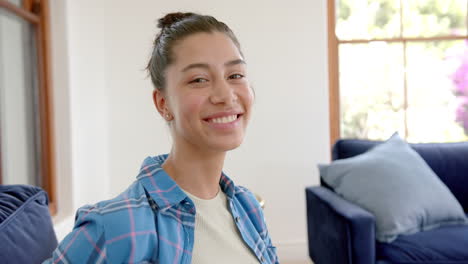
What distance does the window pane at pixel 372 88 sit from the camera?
3.78m

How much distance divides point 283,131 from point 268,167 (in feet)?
0.99

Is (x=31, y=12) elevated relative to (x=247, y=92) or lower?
elevated

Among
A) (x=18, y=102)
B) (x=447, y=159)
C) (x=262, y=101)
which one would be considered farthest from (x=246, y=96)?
(x=262, y=101)

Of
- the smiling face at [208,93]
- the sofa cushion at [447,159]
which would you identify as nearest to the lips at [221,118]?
the smiling face at [208,93]

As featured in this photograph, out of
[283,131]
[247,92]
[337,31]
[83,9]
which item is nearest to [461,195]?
[283,131]

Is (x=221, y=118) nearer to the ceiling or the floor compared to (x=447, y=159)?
nearer to the ceiling

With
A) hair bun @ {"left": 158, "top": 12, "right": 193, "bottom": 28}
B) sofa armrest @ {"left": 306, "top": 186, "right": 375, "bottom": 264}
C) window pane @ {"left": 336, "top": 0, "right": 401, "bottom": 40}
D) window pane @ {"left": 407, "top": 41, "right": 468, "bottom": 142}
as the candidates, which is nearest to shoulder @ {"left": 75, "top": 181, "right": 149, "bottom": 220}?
hair bun @ {"left": 158, "top": 12, "right": 193, "bottom": 28}

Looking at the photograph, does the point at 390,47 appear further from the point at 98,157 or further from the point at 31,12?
the point at 31,12

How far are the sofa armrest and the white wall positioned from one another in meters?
0.73

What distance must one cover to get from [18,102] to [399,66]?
9.35 ft

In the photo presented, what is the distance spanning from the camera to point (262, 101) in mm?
3549

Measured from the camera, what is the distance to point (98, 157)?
10.9 ft

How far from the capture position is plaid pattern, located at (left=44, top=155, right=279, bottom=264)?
30.3 inches

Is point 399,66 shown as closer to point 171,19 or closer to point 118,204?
point 171,19
